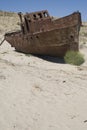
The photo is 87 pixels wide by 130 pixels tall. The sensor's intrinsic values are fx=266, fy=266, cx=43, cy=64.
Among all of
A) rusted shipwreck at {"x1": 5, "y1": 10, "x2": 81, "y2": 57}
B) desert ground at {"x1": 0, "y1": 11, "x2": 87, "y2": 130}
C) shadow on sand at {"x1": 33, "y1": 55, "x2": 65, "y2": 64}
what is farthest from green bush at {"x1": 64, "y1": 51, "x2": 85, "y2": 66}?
desert ground at {"x1": 0, "y1": 11, "x2": 87, "y2": 130}

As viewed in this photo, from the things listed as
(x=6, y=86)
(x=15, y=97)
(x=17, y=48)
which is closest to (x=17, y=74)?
(x=6, y=86)

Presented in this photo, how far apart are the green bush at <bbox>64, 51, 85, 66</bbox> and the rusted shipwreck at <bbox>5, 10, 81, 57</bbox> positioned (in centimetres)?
25

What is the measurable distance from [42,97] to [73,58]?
535 cm

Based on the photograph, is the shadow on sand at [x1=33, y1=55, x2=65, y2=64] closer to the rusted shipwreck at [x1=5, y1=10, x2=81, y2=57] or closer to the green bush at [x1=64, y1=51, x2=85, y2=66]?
the rusted shipwreck at [x1=5, y1=10, x2=81, y2=57]

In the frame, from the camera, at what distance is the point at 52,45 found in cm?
1368

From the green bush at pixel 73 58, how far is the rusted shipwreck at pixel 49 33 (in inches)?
9.9

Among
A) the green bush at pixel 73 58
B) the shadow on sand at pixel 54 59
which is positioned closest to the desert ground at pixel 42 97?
the green bush at pixel 73 58

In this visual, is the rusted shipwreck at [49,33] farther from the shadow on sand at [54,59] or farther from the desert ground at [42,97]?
the desert ground at [42,97]

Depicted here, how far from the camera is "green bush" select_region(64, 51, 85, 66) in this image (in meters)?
13.0

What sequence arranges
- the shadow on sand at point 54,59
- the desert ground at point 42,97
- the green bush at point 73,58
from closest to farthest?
the desert ground at point 42,97, the green bush at point 73,58, the shadow on sand at point 54,59

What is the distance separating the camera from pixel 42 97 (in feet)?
27.4

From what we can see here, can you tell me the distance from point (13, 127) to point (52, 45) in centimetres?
740

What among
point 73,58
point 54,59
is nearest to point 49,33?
point 54,59

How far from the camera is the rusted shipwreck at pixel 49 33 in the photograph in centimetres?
1303
